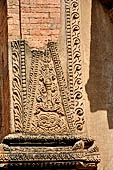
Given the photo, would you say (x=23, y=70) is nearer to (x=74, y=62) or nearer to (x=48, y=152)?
(x=74, y=62)

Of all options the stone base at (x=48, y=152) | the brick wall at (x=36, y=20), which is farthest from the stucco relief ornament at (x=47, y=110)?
the brick wall at (x=36, y=20)

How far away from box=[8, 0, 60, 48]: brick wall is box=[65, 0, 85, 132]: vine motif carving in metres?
0.18

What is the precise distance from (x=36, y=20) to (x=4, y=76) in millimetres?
898

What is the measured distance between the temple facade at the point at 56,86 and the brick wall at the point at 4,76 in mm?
13

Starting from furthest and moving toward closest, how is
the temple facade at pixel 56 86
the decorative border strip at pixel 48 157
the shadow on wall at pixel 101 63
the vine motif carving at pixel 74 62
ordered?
the shadow on wall at pixel 101 63 < the vine motif carving at pixel 74 62 < the temple facade at pixel 56 86 < the decorative border strip at pixel 48 157

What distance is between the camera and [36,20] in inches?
334

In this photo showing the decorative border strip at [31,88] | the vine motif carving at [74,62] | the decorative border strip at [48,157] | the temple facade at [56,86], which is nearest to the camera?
the decorative border strip at [48,157]

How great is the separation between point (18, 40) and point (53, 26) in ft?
1.64

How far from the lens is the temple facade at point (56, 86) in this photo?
805 centimetres

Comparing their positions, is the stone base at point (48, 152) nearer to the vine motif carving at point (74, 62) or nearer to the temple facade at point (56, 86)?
the temple facade at point (56, 86)

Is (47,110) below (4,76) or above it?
below

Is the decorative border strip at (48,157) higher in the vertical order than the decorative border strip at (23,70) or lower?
lower

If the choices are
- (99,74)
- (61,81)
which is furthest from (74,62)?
(99,74)

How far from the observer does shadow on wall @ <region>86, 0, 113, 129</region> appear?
870cm
